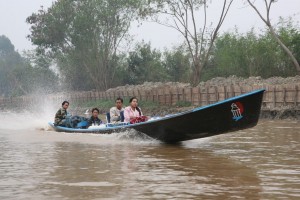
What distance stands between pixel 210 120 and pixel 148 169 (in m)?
3.23

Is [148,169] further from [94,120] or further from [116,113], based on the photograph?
[94,120]

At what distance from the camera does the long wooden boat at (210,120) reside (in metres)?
10.5

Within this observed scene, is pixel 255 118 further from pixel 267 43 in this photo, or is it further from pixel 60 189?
pixel 267 43

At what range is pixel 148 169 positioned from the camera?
810 centimetres

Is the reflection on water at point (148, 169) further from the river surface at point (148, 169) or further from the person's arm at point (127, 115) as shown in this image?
Result: the person's arm at point (127, 115)

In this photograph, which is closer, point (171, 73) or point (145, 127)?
point (145, 127)

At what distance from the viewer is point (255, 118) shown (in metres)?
10.8

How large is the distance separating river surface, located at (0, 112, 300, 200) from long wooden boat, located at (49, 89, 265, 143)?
14.6 inches

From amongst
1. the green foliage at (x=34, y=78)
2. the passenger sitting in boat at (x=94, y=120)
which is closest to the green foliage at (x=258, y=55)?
the passenger sitting in boat at (x=94, y=120)

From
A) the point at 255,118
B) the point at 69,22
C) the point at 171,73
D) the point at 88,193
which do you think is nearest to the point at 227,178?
the point at 88,193

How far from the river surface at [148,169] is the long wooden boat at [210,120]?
0.37 metres

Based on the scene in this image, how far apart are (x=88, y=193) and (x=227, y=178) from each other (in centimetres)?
219

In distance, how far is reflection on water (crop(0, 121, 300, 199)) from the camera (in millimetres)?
6211

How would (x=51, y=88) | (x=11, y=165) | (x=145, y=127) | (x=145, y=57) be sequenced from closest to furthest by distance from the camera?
(x=11, y=165), (x=145, y=127), (x=145, y=57), (x=51, y=88)
